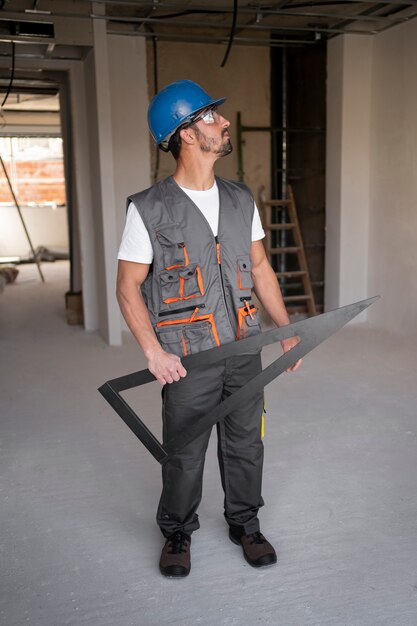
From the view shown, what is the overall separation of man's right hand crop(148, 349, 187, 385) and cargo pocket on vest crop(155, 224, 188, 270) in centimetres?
27

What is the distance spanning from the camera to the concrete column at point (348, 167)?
17.8ft

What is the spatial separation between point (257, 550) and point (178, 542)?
26cm

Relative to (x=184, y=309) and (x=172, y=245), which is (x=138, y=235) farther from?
(x=184, y=309)

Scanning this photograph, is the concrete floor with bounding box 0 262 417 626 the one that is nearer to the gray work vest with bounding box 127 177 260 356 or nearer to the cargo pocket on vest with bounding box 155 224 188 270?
the gray work vest with bounding box 127 177 260 356

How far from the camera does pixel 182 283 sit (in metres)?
1.94

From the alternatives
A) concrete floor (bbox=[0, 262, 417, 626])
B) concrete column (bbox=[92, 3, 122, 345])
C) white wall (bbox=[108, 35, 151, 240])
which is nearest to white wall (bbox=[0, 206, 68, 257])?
white wall (bbox=[108, 35, 151, 240])

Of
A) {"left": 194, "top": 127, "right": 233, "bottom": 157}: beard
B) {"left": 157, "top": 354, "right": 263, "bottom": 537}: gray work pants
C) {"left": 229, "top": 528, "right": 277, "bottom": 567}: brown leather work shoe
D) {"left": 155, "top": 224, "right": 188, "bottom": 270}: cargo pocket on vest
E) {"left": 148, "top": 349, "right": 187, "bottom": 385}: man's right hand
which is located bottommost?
{"left": 229, "top": 528, "right": 277, "bottom": 567}: brown leather work shoe

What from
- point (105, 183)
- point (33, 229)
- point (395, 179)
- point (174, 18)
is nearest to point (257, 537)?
point (105, 183)

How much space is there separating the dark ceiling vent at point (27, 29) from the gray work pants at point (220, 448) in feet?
11.9

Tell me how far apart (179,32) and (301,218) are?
6.82 feet

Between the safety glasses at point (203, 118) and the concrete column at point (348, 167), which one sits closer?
the safety glasses at point (203, 118)

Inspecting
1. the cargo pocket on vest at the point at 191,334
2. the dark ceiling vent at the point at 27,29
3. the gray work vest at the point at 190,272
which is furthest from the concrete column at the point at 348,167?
the cargo pocket on vest at the point at 191,334

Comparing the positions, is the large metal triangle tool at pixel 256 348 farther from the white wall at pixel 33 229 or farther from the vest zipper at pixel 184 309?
the white wall at pixel 33 229

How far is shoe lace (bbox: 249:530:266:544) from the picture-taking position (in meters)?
2.17
